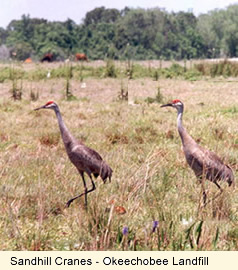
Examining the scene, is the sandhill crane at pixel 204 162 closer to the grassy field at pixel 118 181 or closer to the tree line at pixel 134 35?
the grassy field at pixel 118 181

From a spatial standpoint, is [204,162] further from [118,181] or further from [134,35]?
[134,35]

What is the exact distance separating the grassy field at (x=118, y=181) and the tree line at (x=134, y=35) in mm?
38119

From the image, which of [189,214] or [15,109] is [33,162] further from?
[15,109]

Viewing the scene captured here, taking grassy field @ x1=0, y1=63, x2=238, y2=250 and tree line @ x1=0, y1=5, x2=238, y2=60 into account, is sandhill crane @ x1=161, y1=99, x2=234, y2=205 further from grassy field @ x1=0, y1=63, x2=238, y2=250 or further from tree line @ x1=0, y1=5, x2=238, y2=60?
tree line @ x1=0, y1=5, x2=238, y2=60

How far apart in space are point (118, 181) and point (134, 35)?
70273mm

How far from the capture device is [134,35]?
241 feet

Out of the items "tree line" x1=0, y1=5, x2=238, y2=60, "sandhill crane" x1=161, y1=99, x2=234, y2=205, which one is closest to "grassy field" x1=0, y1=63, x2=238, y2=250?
"sandhill crane" x1=161, y1=99, x2=234, y2=205

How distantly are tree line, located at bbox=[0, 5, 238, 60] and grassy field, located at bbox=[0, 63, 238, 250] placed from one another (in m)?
38.1

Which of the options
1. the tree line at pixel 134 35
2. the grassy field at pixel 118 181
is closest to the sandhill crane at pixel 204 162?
the grassy field at pixel 118 181

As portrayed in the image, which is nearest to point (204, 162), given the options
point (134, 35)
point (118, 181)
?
point (118, 181)

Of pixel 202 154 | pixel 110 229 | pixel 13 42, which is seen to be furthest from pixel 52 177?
pixel 13 42

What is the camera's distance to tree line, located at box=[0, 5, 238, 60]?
56.4 metres
